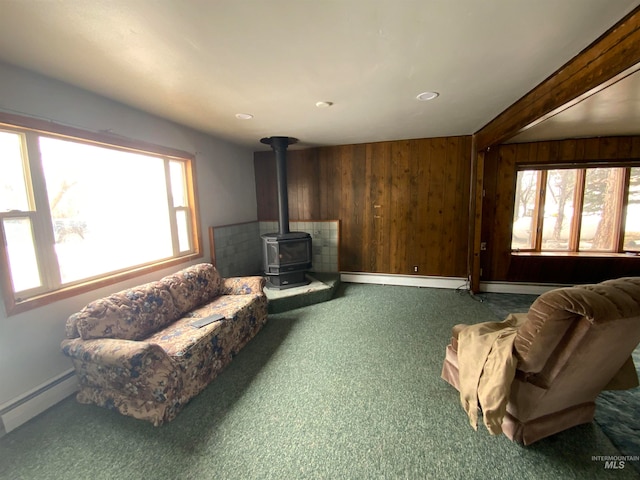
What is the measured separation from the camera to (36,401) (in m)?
1.79

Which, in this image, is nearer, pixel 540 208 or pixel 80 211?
pixel 80 211

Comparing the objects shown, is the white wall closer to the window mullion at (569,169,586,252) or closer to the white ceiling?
Answer: the white ceiling

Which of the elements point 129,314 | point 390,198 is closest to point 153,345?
point 129,314

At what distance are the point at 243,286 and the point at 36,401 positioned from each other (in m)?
1.76

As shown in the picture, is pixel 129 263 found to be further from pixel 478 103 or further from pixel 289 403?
pixel 478 103

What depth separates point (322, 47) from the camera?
5.15ft

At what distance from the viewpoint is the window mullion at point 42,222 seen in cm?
187

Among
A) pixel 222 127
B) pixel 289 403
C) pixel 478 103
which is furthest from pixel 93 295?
pixel 478 103

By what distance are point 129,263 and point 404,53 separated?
3.10m

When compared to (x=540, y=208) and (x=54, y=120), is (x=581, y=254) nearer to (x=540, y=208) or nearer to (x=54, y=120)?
(x=540, y=208)

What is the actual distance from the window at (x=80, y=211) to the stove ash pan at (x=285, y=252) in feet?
3.53

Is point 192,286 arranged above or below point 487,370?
above

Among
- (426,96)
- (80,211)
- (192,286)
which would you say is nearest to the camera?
(80,211)

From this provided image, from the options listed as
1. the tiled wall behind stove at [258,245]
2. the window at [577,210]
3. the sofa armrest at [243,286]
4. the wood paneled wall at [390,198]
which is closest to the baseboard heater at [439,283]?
the wood paneled wall at [390,198]
